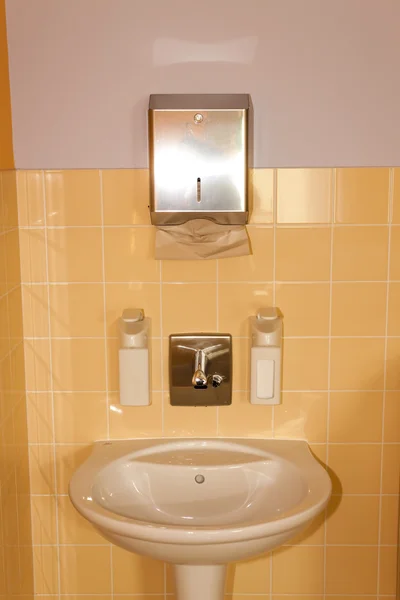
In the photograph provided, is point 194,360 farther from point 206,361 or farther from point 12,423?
point 12,423

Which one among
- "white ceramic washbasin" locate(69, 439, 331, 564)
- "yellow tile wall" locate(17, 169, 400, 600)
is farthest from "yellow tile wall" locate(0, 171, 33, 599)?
"white ceramic washbasin" locate(69, 439, 331, 564)

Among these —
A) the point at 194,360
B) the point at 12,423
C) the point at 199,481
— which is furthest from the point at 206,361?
the point at 12,423

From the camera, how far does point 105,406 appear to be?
2.02 metres

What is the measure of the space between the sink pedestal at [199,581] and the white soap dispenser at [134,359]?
0.41 meters

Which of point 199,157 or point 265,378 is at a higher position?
point 199,157

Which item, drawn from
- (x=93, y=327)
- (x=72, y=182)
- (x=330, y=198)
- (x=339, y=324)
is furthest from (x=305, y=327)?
(x=72, y=182)

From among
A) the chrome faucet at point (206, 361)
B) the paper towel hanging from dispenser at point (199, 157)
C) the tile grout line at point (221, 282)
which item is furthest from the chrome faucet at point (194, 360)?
the paper towel hanging from dispenser at point (199, 157)

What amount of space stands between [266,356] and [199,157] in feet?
1.64

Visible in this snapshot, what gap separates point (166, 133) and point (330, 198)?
433 mm

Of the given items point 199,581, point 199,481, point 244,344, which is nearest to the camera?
point 199,581

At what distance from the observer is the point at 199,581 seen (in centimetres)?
178

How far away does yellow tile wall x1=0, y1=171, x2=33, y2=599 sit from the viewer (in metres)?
1.78

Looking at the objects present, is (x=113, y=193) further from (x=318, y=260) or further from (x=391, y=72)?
(x=391, y=72)

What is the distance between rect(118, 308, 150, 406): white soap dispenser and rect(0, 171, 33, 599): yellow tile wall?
0.84ft
